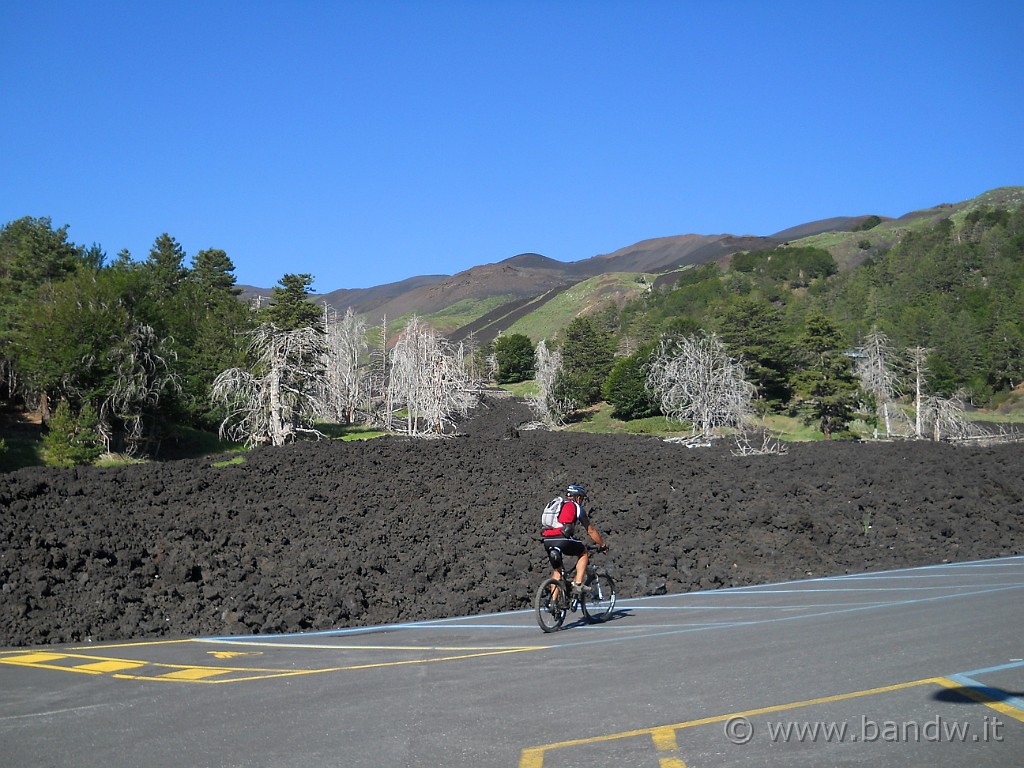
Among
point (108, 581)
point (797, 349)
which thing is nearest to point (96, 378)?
point (108, 581)

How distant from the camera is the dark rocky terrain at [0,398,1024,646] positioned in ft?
45.8

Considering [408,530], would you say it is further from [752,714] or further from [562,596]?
[752,714]

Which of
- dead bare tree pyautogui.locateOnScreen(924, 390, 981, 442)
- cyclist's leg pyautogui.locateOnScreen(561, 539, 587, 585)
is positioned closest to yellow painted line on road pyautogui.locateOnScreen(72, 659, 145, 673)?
cyclist's leg pyautogui.locateOnScreen(561, 539, 587, 585)

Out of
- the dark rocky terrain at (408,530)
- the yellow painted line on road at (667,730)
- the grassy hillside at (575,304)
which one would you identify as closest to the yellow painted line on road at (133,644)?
the dark rocky terrain at (408,530)

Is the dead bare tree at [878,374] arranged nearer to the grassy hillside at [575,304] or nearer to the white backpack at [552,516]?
the white backpack at [552,516]

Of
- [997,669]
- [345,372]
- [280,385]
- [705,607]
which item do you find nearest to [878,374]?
[280,385]

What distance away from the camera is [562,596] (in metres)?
11.2

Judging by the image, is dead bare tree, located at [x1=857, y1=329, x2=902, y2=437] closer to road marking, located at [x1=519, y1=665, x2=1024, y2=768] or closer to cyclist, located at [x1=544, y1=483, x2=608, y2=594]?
cyclist, located at [x1=544, y1=483, x2=608, y2=594]

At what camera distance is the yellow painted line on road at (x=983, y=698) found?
20.8ft

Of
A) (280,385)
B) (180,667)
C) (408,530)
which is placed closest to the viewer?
(180,667)

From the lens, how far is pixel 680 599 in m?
14.4

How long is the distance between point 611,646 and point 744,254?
539 ft

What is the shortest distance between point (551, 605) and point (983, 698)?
5.30 m

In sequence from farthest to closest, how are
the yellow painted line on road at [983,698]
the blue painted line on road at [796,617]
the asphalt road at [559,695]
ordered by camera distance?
the blue painted line on road at [796,617]
the yellow painted line on road at [983,698]
the asphalt road at [559,695]
